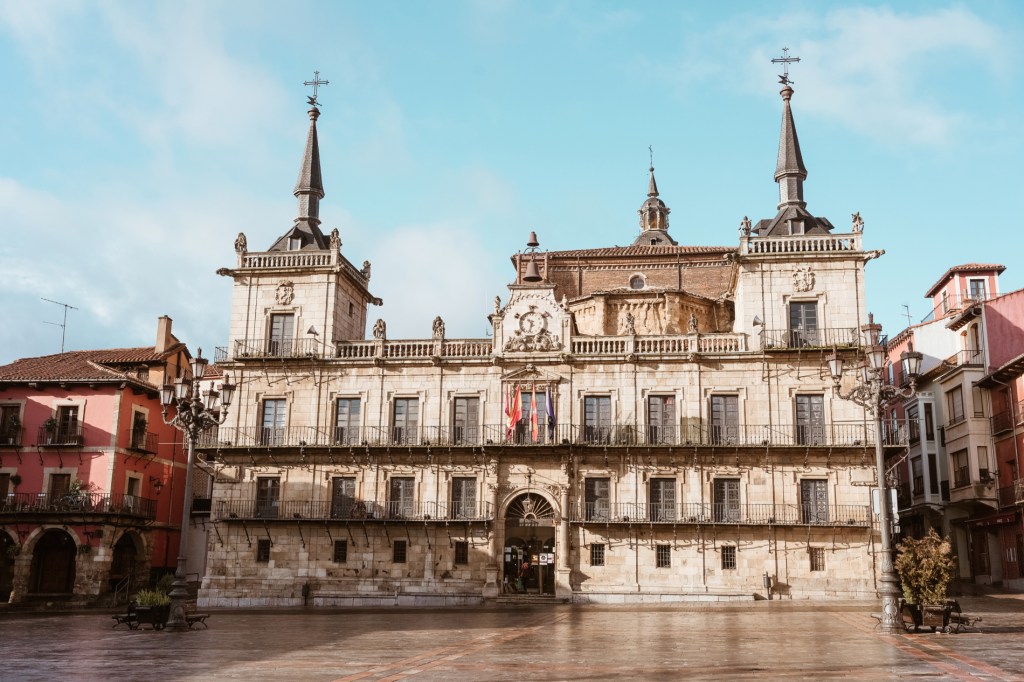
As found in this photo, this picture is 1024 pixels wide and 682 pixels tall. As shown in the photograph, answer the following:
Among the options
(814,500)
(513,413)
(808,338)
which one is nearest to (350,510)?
(513,413)

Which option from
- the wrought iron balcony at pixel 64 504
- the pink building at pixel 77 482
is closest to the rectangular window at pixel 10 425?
the pink building at pixel 77 482

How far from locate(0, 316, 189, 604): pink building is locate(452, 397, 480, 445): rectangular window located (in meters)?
14.7

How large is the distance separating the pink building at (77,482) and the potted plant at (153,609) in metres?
18.0

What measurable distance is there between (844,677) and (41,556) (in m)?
39.9

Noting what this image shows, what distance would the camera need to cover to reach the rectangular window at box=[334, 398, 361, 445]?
130 ft

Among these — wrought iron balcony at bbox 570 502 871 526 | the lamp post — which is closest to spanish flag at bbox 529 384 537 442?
wrought iron balcony at bbox 570 502 871 526

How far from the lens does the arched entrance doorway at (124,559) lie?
44.0 metres

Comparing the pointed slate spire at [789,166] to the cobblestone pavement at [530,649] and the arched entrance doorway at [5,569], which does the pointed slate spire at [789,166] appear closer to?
the cobblestone pavement at [530,649]

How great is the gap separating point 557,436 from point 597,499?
2955mm

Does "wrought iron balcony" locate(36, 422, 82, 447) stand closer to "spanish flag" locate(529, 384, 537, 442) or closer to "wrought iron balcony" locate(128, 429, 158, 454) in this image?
"wrought iron balcony" locate(128, 429, 158, 454)

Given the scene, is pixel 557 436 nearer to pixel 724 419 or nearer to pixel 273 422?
pixel 724 419

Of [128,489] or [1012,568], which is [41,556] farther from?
[1012,568]

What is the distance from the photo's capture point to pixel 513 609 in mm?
34312

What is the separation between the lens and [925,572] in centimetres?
2144
